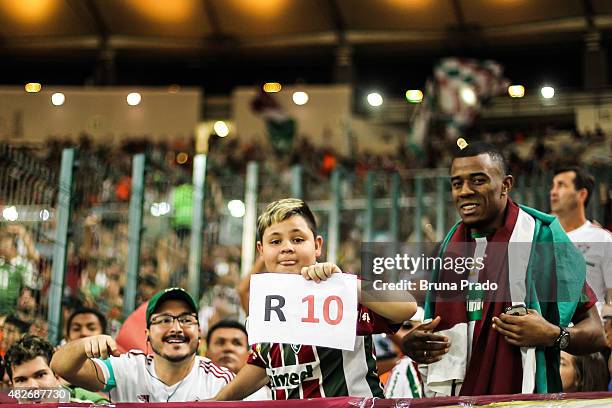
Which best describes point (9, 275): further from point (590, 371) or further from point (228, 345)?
point (590, 371)

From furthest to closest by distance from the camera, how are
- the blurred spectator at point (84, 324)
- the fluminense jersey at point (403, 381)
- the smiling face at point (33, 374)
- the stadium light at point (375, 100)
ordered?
1. the stadium light at point (375, 100)
2. the blurred spectator at point (84, 324)
3. the fluminense jersey at point (403, 381)
4. the smiling face at point (33, 374)

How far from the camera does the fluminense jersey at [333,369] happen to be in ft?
13.8

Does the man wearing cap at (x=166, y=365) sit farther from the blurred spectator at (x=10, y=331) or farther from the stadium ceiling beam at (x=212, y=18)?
the stadium ceiling beam at (x=212, y=18)

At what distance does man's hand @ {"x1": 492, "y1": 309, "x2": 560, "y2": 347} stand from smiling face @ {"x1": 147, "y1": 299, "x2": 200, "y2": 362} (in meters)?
1.56

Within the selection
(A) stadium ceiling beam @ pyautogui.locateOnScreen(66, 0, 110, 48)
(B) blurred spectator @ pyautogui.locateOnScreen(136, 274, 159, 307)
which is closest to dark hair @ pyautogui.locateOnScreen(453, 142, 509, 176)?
(B) blurred spectator @ pyautogui.locateOnScreen(136, 274, 159, 307)

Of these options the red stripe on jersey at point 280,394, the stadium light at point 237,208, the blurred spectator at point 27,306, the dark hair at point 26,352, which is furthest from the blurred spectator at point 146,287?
the red stripe on jersey at point 280,394

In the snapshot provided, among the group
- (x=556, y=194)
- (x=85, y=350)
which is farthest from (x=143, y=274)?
(x=85, y=350)

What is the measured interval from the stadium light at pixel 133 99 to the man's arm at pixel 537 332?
2048cm

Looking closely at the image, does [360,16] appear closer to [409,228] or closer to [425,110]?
[425,110]

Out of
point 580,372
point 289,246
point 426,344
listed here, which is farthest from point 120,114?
point 426,344

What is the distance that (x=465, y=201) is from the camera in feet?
14.4

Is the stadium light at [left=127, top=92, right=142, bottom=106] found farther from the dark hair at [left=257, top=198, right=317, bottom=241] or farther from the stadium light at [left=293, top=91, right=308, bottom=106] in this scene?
the dark hair at [left=257, top=198, right=317, bottom=241]

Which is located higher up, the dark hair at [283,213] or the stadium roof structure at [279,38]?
the stadium roof structure at [279,38]

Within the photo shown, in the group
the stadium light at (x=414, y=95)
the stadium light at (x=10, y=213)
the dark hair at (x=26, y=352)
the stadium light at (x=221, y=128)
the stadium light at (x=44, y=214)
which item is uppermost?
the stadium light at (x=414, y=95)
